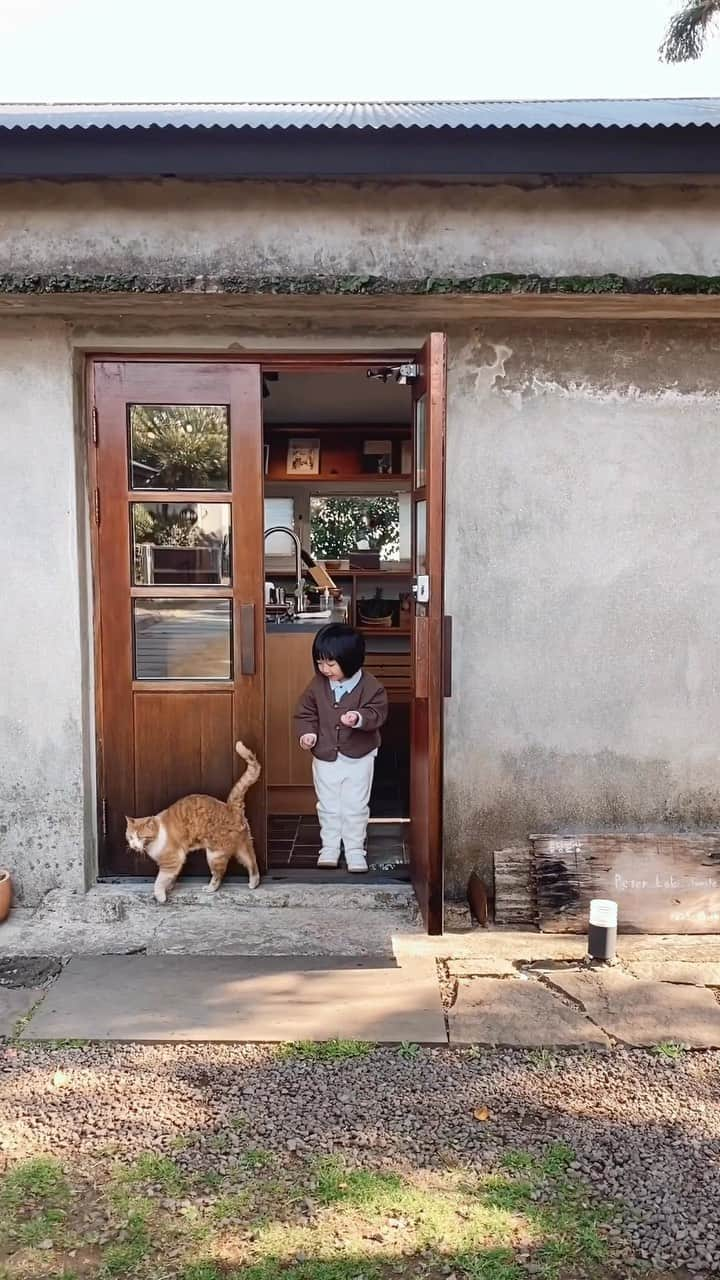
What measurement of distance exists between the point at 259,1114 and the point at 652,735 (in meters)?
2.70

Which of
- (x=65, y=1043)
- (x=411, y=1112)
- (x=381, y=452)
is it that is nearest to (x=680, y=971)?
(x=411, y=1112)

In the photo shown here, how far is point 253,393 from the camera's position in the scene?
4891 mm

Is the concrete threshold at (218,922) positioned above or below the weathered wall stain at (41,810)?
below

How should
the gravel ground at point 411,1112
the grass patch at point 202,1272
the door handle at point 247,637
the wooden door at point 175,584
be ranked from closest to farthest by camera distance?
the grass patch at point 202,1272, the gravel ground at point 411,1112, the wooden door at point 175,584, the door handle at point 247,637

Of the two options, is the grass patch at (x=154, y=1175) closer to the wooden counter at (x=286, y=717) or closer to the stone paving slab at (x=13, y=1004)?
the stone paving slab at (x=13, y=1004)

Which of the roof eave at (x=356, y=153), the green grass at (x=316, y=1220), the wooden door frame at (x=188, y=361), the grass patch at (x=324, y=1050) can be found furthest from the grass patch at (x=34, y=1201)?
the roof eave at (x=356, y=153)

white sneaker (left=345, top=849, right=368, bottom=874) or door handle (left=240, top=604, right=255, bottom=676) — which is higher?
door handle (left=240, top=604, right=255, bottom=676)

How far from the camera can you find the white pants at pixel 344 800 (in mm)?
5395

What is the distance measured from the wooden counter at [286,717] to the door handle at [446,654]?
2.34m

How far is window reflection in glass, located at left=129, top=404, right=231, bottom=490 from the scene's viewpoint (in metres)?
4.92

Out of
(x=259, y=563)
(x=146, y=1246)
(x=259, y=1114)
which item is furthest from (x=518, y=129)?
(x=146, y=1246)

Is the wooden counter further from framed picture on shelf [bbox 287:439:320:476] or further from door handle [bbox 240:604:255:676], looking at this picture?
framed picture on shelf [bbox 287:439:320:476]

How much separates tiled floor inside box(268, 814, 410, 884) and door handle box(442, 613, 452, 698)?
4.57ft

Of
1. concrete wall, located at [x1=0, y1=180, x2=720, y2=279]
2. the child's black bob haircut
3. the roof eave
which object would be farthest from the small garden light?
the roof eave
